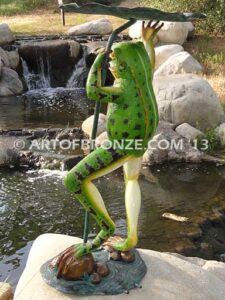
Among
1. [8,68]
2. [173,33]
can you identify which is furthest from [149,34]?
[173,33]

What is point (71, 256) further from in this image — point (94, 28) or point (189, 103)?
point (94, 28)

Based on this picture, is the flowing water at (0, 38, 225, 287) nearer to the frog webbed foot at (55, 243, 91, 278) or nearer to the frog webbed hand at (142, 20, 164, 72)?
the frog webbed foot at (55, 243, 91, 278)

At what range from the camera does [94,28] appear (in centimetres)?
1830

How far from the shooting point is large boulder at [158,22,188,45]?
53.5ft

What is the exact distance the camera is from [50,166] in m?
9.53

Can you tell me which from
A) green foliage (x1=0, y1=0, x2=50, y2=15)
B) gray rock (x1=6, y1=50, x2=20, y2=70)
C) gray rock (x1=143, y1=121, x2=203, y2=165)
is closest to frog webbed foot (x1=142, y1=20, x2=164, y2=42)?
gray rock (x1=143, y1=121, x2=203, y2=165)

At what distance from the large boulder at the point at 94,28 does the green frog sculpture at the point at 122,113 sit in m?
14.7

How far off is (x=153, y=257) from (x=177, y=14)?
209cm

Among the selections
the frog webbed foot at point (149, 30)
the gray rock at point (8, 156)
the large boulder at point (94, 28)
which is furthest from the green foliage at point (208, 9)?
the frog webbed foot at point (149, 30)

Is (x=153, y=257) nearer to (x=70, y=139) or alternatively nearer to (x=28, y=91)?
(x=70, y=139)

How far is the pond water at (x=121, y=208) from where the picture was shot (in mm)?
6855

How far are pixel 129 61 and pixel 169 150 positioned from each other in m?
6.03

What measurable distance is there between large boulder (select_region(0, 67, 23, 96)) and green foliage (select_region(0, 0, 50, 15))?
812 centimetres

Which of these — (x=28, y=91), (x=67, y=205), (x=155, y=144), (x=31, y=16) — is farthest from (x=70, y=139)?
(x=31, y=16)
